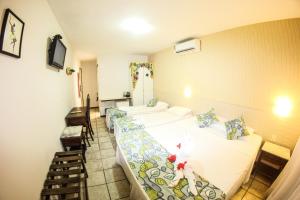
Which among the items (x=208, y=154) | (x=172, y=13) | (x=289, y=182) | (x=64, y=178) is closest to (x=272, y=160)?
(x=289, y=182)

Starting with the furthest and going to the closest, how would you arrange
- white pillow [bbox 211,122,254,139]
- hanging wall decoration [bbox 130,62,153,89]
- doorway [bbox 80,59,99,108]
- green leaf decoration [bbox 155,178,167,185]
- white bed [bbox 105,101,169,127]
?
doorway [bbox 80,59,99,108]
hanging wall decoration [bbox 130,62,153,89]
white bed [bbox 105,101,169,127]
white pillow [bbox 211,122,254,139]
green leaf decoration [bbox 155,178,167,185]

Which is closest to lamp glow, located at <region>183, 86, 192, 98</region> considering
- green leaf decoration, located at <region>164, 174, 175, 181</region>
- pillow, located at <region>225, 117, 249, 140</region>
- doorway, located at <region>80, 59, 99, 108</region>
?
pillow, located at <region>225, 117, 249, 140</region>

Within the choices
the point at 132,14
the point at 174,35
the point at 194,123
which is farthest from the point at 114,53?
the point at 194,123

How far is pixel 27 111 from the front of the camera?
1.25 meters

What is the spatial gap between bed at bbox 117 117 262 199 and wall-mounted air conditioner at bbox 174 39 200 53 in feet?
6.19

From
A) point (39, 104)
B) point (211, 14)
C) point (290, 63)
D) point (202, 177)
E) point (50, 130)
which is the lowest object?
point (202, 177)

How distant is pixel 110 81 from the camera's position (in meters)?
5.66

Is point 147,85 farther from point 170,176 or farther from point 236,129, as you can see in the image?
point 170,176

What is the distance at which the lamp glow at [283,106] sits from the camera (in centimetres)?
206

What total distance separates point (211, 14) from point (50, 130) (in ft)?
9.36

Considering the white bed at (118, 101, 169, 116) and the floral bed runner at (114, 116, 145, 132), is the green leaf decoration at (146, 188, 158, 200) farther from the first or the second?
the white bed at (118, 101, 169, 116)

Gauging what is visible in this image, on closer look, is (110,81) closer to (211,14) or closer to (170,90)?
(170,90)

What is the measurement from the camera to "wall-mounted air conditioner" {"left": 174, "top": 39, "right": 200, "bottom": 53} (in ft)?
10.9

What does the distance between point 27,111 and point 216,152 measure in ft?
7.65
